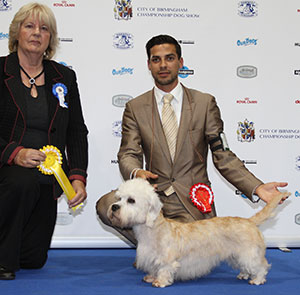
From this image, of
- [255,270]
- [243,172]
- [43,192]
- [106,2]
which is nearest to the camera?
[255,270]

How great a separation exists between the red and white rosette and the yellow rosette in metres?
0.77

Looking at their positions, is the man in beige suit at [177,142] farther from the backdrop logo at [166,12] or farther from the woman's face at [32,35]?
the backdrop logo at [166,12]

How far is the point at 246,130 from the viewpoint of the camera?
3.98m

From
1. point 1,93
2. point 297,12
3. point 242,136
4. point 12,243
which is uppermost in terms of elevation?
point 297,12

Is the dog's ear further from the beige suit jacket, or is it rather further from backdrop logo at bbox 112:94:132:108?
backdrop logo at bbox 112:94:132:108

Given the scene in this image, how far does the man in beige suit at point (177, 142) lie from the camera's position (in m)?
2.88

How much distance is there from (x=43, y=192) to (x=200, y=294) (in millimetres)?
1272

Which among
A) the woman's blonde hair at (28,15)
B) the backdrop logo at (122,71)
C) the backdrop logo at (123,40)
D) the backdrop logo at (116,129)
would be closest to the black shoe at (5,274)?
the woman's blonde hair at (28,15)

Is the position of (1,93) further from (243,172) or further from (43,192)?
(243,172)

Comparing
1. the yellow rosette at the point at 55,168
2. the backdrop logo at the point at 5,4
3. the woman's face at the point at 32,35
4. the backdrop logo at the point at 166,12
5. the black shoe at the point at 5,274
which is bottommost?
the black shoe at the point at 5,274

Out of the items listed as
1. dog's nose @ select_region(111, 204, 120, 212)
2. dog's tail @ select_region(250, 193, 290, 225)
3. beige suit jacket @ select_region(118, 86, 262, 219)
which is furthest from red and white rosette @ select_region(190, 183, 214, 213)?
dog's nose @ select_region(111, 204, 120, 212)

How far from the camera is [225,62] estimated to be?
3.95 metres

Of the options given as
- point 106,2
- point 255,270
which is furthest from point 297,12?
point 255,270

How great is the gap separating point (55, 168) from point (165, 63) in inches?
41.1
